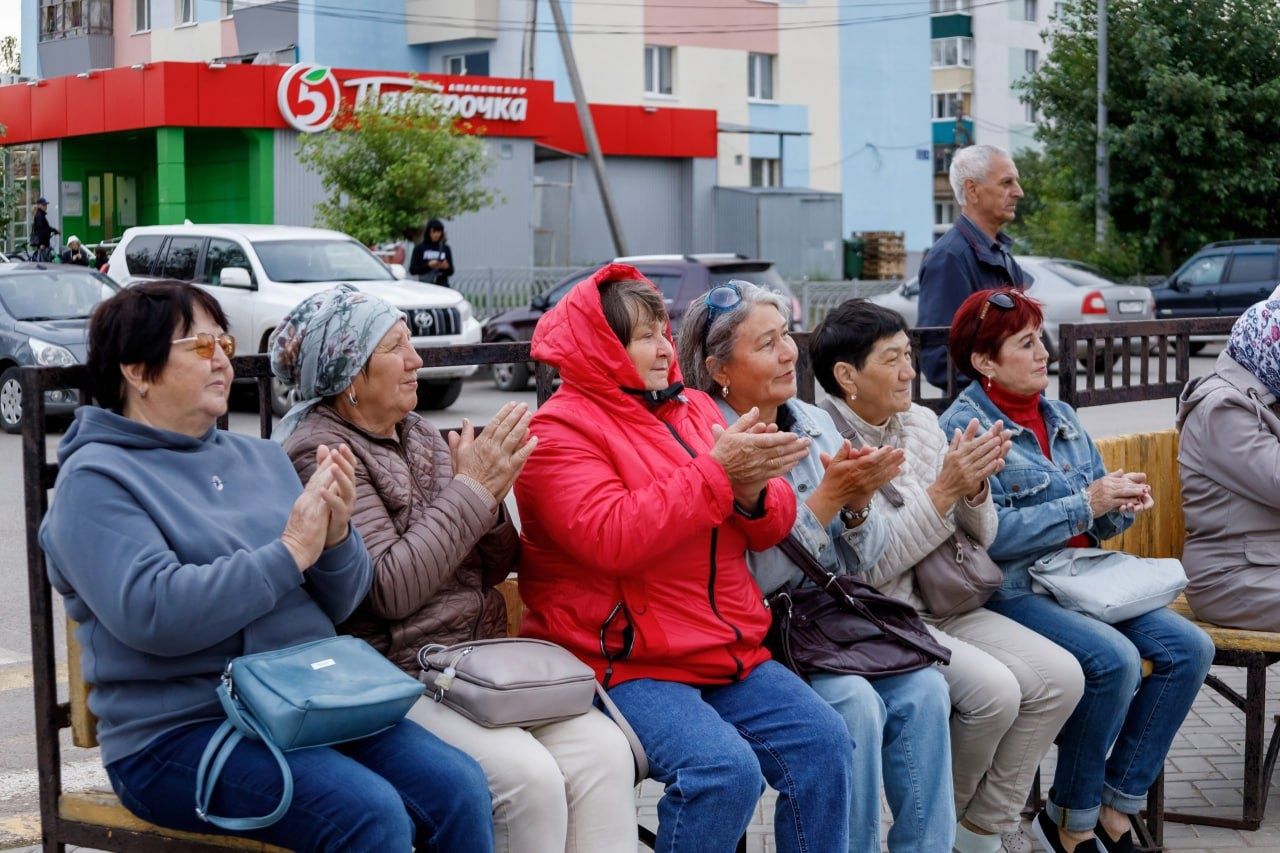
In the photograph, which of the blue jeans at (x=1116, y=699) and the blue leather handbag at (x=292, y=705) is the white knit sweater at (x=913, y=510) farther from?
the blue leather handbag at (x=292, y=705)

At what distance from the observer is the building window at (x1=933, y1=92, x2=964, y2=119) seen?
62.2 m

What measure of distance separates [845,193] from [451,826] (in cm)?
4451

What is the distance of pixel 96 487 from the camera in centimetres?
321

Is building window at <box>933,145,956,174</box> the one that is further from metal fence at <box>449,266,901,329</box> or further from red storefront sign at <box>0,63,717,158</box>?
metal fence at <box>449,266,901,329</box>

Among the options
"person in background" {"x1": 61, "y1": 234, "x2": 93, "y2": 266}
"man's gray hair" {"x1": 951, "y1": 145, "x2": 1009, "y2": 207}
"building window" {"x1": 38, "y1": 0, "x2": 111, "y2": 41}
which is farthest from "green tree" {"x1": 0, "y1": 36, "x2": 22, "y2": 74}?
"man's gray hair" {"x1": 951, "y1": 145, "x2": 1009, "y2": 207}

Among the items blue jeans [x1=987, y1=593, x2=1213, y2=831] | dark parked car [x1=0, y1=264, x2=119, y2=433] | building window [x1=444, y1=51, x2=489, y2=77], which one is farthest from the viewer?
building window [x1=444, y1=51, x2=489, y2=77]

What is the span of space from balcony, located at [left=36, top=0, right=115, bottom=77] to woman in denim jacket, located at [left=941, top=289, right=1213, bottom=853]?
44676mm

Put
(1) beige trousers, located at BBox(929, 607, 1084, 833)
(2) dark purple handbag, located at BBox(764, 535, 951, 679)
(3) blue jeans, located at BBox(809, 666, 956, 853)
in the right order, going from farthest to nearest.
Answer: (1) beige trousers, located at BBox(929, 607, 1084, 833)
(2) dark purple handbag, located at BBox(764, 535, 951, 679)
(3) blue jeans, located at BBox(809, 666, 956, 853)

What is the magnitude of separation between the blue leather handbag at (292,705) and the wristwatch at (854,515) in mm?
1447

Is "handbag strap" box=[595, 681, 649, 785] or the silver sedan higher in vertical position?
the silver sedan

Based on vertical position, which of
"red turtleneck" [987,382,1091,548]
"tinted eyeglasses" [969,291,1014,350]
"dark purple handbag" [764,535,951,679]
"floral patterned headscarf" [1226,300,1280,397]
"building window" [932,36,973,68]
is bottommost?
"dark purple handbag" [764,535,951,679]

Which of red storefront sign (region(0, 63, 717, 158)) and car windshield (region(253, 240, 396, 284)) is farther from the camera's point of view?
red storefront sign (region(0, 63, 717, 158))

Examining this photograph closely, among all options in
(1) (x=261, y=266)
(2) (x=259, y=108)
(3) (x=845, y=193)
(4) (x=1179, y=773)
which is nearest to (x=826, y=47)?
(3) (x=845, y=193)

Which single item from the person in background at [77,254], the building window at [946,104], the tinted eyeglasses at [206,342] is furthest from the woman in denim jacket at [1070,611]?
the building window at [946,104]
